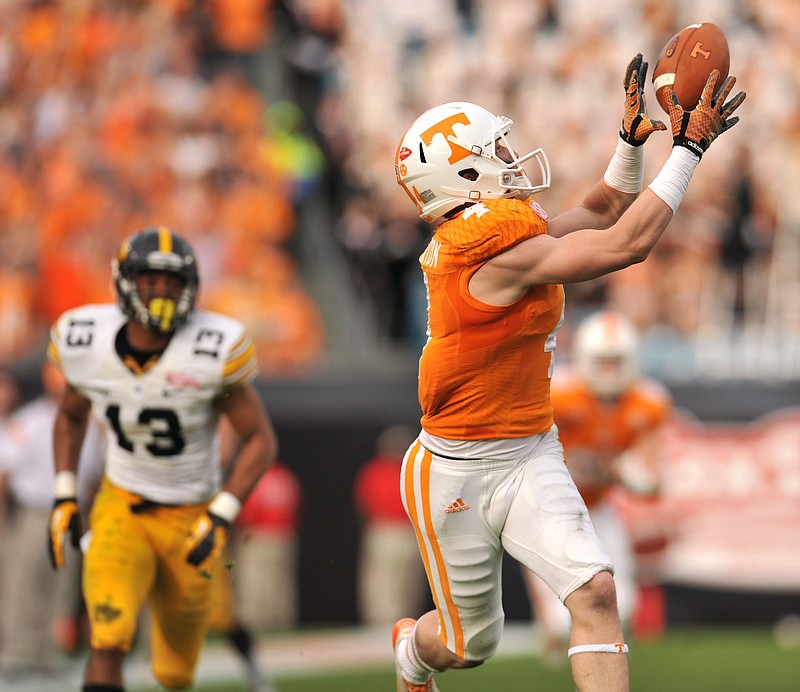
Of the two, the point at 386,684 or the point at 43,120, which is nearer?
the point at 386,684

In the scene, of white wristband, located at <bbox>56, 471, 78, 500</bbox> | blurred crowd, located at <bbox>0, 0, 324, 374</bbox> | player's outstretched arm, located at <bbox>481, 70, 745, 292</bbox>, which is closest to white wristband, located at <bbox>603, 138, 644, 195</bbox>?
player's outstretched arm, located at <bbox>481, 70, 745, 292</bbox>

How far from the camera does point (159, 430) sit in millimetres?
5492

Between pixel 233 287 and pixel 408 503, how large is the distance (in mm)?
6220

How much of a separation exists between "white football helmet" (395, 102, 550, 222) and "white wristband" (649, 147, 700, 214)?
1.50ft

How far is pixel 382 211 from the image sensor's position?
38.6 ft

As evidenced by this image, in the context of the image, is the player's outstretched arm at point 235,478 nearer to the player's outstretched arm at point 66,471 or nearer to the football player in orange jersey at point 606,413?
the player's outstretched arm at point 66,471

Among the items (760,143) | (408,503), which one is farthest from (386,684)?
(760,143)

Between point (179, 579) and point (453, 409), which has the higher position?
point (453, 409)

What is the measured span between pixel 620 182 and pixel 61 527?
96.8 inches

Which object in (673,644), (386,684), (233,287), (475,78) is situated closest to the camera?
(386,684)

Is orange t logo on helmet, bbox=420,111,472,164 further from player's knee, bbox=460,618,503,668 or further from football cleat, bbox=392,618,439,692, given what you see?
football cleat, bbox=392,618,439,692

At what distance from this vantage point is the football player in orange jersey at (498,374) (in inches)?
163

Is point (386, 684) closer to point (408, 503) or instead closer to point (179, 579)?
point (179, 579)

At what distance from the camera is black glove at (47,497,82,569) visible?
5.36 metres
